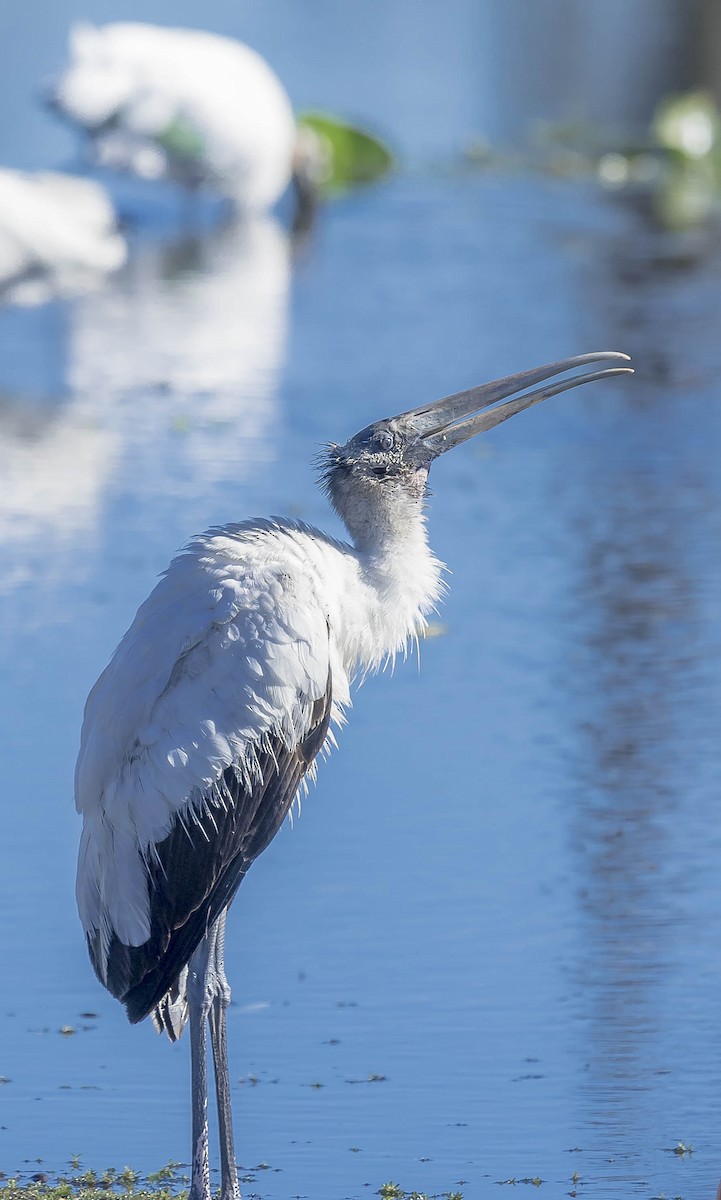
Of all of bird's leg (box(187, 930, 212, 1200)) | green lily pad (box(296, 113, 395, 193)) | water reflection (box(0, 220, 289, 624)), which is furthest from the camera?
green lily pad (box(296, 113, 395, 193))

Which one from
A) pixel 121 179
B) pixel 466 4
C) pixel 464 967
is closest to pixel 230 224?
pixel 121 179

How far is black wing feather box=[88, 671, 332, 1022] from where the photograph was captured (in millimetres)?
3930

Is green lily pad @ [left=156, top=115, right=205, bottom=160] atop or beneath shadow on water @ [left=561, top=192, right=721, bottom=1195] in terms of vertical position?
atop

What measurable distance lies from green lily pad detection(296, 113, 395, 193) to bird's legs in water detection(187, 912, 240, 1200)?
12.2 meters

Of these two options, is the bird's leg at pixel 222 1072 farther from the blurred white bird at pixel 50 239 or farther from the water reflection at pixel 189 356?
the blurred white bird at pixel 50 239

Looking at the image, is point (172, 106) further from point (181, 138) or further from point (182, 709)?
point (182, 709)

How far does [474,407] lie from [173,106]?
32.1ft

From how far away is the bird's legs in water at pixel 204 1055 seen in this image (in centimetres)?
387

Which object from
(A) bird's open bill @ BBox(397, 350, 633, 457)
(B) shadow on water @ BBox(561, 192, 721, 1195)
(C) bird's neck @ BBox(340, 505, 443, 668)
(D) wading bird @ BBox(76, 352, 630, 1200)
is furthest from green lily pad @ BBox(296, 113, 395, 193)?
(D) wading bird @ BBox(76, 352, 630, 1200)

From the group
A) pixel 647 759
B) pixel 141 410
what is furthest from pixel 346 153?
pixel 647 759

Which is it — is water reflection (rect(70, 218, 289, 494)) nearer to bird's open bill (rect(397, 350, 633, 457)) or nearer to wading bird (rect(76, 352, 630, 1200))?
bird's open bill (rect(397, 350, 633, 457))

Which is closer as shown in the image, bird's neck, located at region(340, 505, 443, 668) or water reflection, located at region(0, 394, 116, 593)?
bird's neck, located at region(340, 505, 443, 668)

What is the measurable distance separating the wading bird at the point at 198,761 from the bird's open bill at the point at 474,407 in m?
0.54

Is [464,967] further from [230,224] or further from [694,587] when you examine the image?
[230,224]
